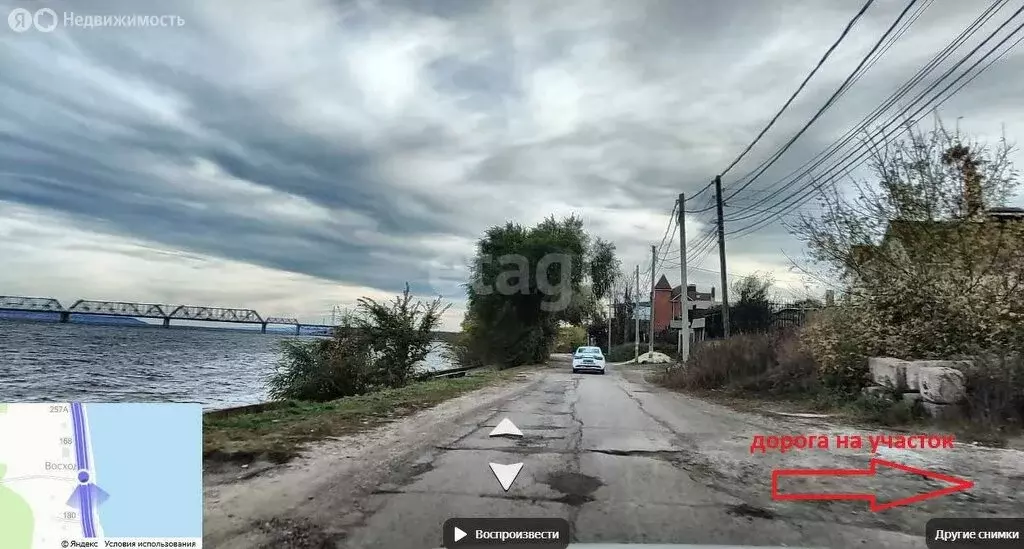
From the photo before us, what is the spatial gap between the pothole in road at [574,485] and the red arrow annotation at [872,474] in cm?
119

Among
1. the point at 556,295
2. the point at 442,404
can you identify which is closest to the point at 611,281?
the point at 556,295

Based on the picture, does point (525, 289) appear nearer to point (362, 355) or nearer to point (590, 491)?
point (362, 355)

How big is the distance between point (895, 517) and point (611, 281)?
4263cm

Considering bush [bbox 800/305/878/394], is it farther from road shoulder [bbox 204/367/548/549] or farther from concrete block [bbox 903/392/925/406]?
road shoulder [bbox 204/367/548/549]

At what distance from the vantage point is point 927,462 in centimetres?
568

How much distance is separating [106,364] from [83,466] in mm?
1987

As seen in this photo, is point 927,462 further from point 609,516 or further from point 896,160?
point 896,160

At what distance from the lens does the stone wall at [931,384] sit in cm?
822

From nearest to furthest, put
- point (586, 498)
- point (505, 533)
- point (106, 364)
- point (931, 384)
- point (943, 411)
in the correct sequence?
point (505, 533) → point (586, 498) → point (106, 364) → point (943, 411) → point (931, 384)

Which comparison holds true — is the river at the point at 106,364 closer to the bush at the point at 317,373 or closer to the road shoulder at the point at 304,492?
the road shoulder at the point at 304,492

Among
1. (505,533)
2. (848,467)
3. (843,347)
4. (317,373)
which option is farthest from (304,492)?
(317,373)

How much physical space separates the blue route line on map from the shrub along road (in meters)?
0.59

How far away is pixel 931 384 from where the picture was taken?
859 centimetres

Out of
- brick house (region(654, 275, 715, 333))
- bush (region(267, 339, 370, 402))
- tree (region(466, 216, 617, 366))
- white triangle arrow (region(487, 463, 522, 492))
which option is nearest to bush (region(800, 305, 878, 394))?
white triangle arrow (region(487, 463, 522, 492))
